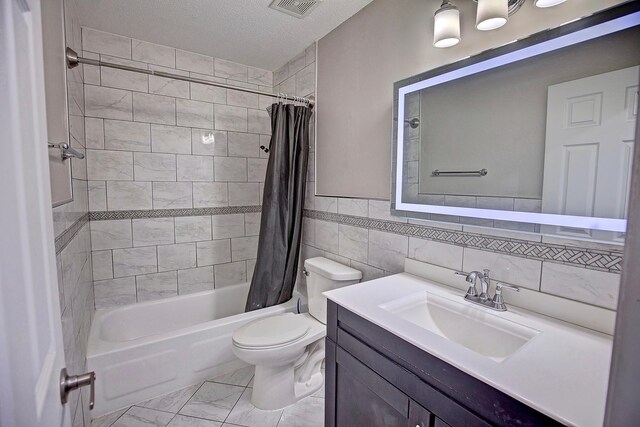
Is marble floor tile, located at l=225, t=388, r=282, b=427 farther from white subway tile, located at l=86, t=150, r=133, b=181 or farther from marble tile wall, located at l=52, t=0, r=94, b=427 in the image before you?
white subway tile, located at l=86, t=150, r=133, b=181

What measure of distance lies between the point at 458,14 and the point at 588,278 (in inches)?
45.8

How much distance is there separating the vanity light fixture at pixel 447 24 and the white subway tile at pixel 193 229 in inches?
85.3

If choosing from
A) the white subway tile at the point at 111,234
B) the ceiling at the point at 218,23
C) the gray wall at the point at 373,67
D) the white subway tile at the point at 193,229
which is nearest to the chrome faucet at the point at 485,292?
the gray wall at the point at 373,67

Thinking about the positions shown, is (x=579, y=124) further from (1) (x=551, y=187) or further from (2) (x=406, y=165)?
(2) (x=406, y=165)

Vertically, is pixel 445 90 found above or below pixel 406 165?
above

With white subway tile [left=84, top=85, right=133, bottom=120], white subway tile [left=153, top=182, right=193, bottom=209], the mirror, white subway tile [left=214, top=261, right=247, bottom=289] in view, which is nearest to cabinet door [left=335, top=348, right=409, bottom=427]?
the mirror

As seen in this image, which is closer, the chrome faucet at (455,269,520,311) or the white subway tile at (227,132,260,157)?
the chrome faucet at (455,269,520,311)

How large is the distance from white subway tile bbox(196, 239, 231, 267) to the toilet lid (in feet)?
3.36

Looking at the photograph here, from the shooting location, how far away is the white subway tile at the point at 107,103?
210cm

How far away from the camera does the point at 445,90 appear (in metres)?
1.41

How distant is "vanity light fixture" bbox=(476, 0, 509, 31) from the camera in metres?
1.12

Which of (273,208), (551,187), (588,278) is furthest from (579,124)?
A: (273,208)

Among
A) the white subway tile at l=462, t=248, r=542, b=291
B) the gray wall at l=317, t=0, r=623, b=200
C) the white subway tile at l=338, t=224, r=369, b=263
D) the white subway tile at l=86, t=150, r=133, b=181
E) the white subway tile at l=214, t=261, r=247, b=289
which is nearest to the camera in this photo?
the white subway tile at l=462, t=248, r=542, b=291

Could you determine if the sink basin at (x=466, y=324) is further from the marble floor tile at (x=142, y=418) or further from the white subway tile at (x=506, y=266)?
the marble floor tile at (x=142, y=418)
